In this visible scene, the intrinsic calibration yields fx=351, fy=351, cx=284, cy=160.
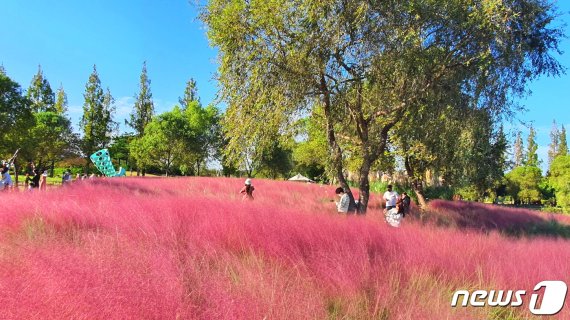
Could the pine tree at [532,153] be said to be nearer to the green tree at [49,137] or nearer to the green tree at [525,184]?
the green tree at [525,184]

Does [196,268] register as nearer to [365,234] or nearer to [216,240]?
[216,240]

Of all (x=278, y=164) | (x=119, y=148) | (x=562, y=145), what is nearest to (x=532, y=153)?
(x=562, y=145)

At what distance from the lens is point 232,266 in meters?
4.08

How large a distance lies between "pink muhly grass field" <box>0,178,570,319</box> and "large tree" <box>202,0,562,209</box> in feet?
18.8

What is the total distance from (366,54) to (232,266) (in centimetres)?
907

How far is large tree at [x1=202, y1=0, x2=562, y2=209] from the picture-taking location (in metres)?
10.6

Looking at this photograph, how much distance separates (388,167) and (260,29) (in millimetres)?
12302

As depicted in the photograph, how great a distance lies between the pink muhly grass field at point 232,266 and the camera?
2.54m

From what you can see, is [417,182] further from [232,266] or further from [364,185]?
[232,266]

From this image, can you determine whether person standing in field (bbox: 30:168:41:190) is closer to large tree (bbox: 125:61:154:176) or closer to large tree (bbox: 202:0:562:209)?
large tree (bbox: 202:0:562:209)

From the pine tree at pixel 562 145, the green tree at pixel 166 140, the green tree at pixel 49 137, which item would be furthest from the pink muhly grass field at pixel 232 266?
the pine tree at pixel 562 145

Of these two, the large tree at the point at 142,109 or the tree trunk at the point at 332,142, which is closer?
the tree trunk at the point at 332,142

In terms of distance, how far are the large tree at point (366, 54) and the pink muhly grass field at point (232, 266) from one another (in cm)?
574

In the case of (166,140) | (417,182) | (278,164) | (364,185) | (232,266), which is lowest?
(232,266)
